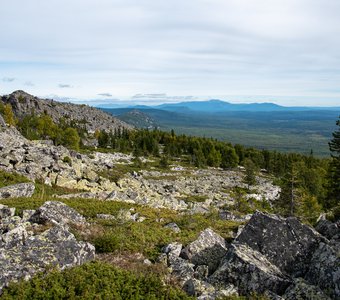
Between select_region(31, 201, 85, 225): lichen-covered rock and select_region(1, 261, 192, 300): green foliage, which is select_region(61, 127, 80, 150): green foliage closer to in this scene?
select_region(31, 201, 85, 225): lichen-covered rock

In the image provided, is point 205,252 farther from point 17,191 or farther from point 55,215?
→ point 17,191

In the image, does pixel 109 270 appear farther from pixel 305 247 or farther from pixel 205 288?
pixel 305 247

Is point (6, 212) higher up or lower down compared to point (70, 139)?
higher up

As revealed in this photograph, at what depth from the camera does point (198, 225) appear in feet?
69.0

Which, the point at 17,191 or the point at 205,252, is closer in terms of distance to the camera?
the point at 205,252

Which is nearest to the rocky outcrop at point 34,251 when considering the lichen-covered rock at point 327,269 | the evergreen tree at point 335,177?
the lichen-covered rock at point 327,269

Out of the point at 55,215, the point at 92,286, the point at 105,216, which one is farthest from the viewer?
the point at 105,216

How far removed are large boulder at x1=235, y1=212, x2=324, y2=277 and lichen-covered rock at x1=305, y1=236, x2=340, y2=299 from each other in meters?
1.01

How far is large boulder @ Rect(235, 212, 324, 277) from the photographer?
14.6 m

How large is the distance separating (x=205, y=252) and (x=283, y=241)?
365 cm

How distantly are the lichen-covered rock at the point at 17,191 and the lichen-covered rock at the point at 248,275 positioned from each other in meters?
19.6

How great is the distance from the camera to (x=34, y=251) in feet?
42.4

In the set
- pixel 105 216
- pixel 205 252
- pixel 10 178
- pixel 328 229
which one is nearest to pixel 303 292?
pixel 205 252

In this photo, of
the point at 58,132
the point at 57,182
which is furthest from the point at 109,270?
the point at 58,132
